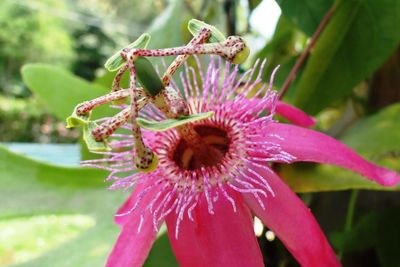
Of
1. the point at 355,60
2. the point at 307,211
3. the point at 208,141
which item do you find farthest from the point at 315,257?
the point at 355,60

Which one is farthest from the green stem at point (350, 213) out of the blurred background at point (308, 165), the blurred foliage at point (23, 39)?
the blurred foliage at point (23, 39)

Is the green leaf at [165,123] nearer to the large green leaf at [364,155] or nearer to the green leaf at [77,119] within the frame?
the green leaf at [77,119]

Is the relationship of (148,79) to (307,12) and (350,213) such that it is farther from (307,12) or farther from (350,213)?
(350,213)

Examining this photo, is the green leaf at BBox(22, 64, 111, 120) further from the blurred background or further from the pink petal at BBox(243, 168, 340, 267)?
the pink petal at BBox(243, 168, 340, 267)

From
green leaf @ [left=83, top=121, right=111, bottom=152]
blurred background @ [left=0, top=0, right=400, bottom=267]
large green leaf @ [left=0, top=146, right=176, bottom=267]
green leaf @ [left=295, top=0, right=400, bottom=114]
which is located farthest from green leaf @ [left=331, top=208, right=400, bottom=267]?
green leaf @ [left=83, top=121, right=111, bottom=152]

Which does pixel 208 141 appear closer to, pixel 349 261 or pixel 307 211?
pixel 307 211

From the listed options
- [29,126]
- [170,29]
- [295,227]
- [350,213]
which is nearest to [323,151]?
[295,227]
